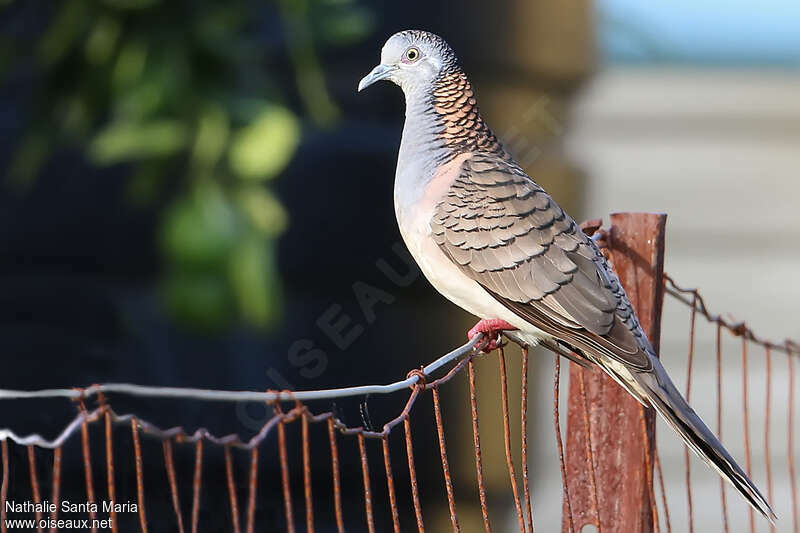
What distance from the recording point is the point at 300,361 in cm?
255

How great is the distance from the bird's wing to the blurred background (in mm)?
573

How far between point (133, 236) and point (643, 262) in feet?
4.99

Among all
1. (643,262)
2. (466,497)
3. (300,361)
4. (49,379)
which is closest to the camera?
(643,262)

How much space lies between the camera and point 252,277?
1.75 m

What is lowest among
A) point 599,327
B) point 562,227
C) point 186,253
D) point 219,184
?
point 599,327

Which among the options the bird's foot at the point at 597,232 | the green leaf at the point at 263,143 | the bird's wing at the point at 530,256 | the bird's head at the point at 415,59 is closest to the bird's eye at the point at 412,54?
the bird's head at the point at 415,59

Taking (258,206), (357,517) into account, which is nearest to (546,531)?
(357,517)

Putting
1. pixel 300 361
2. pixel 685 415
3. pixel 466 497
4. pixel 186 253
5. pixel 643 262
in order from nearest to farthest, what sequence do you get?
pixel 685 415 < pixel 643 262 < pixel 186 253 < pixel 300 361 < pixel 466 497

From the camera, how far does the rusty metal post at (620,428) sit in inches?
47.2

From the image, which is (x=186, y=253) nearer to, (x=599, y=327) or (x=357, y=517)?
(x=599, y=327)

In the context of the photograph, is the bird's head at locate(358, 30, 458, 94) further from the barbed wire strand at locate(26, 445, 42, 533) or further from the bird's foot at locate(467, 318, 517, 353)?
the barbed wire strand at locate(26, 445, 42, 533)

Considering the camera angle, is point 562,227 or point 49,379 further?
point 49,379

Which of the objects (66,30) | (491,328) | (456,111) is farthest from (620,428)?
(66,30)

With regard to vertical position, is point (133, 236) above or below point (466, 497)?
above
